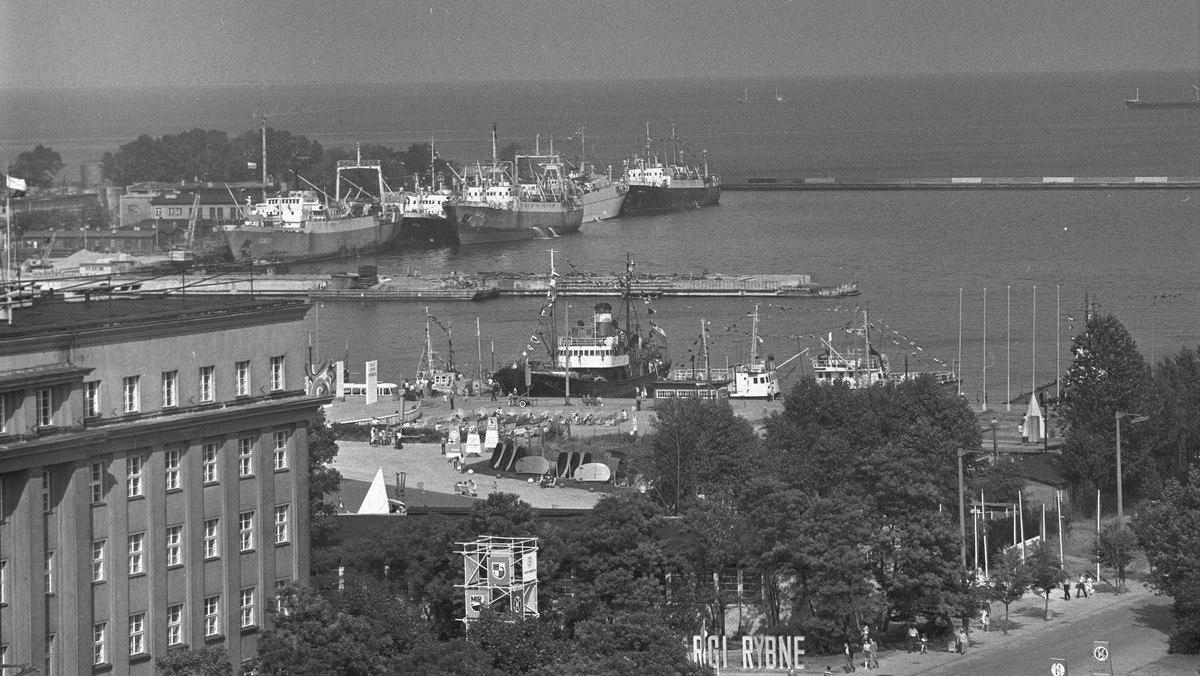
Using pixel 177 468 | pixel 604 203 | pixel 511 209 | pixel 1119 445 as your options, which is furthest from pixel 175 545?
pixel 604 203

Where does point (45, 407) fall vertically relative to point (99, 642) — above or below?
above

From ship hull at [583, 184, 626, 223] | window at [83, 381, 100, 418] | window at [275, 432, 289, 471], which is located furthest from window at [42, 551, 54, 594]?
ship hull at [583, 184, 626, 223]

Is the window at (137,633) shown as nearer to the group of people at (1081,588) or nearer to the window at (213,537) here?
the window at (213,537)

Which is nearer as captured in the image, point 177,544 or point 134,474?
point 134,474

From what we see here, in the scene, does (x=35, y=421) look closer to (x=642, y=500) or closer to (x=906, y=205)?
(x=642, y=500)

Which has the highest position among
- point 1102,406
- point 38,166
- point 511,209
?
point 511,209

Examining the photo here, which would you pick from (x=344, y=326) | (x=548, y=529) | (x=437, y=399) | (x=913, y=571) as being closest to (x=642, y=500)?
(x=548, y=529)

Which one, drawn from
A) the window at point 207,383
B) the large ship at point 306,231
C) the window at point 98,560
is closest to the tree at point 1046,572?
the window at point 207,383

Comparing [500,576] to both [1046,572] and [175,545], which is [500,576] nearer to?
[175,545]
